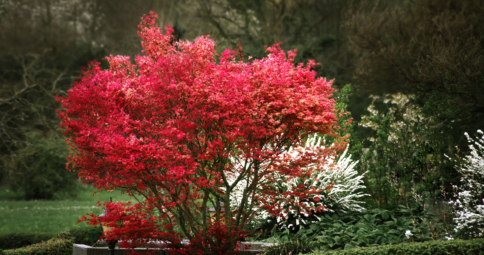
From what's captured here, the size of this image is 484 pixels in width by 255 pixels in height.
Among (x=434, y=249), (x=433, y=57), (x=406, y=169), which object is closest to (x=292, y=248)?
(x=434, y=249)

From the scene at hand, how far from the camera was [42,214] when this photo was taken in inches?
540

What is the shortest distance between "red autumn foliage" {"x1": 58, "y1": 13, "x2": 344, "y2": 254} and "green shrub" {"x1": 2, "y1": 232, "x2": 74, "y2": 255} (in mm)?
2487

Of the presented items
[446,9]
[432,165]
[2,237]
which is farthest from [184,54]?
[446,9]

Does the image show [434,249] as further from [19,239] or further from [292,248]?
[19,239]

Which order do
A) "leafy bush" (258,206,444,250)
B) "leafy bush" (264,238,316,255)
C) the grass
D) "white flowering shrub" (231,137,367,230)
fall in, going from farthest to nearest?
the grass < "white flowering shrub" (231,137,367,230) < "leafy bush" (258,206,444,250) < "leafy bush" (264,238,316,255)

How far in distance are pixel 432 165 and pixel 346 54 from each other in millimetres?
9980

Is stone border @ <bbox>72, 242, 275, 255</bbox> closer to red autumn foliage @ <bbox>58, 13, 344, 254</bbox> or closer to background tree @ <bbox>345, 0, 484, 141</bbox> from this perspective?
red autumn foliage @ <bbox>58, 13, 344, 254</bbox>

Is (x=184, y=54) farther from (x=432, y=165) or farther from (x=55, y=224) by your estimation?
(x=55, y=224)

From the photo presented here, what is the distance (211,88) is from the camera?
4539 millimetres

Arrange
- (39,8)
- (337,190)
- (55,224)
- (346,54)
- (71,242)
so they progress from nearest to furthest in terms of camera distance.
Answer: (337,190) < (71,242) < (55,224) < (39,8) < (346,54)

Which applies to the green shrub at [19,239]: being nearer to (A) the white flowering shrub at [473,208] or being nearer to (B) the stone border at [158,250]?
(B) the stone border at [158,250]

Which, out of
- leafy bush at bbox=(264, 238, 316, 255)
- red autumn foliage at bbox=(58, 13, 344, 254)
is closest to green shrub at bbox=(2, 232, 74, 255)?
red autumn foliage at bbox=(58, 13, 344, 254)

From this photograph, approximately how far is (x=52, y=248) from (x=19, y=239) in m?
2.32

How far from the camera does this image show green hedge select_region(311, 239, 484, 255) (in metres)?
4.43
